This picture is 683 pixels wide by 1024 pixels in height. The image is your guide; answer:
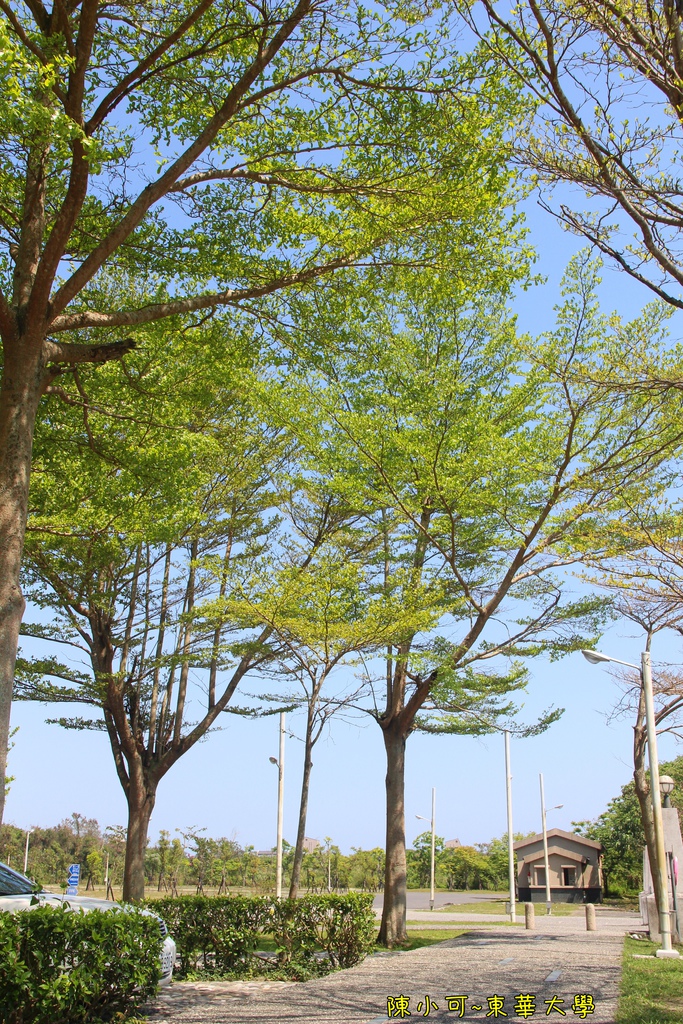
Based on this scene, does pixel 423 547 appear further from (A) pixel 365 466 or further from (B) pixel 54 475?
(B) pixel 54 475

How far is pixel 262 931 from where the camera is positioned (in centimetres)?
973

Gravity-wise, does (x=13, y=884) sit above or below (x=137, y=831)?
below

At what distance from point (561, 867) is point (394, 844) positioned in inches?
1215

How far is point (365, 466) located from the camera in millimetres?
12586

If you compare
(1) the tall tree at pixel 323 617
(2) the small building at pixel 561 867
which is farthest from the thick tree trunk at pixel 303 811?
(2) the small building at pixel 561 867

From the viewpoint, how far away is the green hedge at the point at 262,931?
932 cm

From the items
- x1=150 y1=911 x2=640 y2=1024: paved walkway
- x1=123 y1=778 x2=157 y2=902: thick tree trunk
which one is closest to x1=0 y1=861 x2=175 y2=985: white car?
x1=150 y1=911 x2=640 y2=1024: paved walkway

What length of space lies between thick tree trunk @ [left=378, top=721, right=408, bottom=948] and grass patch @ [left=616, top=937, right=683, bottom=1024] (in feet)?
13.3

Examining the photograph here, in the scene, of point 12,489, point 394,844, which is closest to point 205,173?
point 12,489

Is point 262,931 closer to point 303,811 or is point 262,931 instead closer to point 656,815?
point 303,811

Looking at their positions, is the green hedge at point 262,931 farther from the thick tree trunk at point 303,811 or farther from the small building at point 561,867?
the small building at point 561,867

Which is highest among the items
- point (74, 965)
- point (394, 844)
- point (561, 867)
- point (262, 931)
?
point (394, 844)

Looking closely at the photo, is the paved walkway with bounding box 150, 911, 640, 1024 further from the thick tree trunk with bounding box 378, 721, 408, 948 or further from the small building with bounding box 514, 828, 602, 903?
the small building with bounding box 514, 828, 602, 903

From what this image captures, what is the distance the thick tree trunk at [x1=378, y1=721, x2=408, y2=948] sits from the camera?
13.7m
